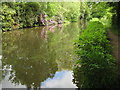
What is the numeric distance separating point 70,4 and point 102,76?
130ft

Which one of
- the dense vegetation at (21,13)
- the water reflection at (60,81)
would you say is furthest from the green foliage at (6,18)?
the water reflection at (60,81)

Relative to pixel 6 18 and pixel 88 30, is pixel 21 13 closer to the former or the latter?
pixel 6 18

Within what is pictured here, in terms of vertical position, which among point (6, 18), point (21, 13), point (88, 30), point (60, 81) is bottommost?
point (60, 81)

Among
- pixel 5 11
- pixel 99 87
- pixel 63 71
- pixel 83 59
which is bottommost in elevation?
pixel 63 71

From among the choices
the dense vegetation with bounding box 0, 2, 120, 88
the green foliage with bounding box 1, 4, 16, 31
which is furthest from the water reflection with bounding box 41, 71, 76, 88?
the green foliage with bounding box 1, 4, 16, 31

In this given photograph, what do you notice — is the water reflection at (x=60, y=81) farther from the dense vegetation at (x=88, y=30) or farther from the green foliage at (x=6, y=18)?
the green foliage at (x=6, y=18)

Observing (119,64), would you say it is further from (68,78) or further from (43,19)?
(43,19)

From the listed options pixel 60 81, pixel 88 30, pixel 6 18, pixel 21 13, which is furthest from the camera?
pixel 21 13

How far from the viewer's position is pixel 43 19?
27.5m

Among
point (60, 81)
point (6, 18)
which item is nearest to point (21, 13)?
point (6, 18)

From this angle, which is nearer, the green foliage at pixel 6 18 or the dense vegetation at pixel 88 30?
the dense vegetation at pixel 88 30

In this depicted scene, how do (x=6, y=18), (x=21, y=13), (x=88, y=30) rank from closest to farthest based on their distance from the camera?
(x=88, y=30) → (x=6, y=18) → (x=21, y=13)

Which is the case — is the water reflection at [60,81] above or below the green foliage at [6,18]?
below

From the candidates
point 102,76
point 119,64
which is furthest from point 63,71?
point 102,76
